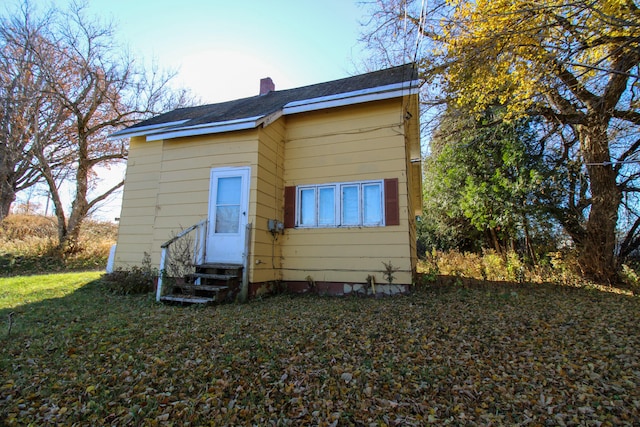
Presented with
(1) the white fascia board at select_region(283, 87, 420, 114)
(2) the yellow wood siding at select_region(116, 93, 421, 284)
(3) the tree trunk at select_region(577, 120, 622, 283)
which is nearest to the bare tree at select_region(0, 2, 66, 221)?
(2) the yellow wood siding at select_region(116, 93, 421, 284)

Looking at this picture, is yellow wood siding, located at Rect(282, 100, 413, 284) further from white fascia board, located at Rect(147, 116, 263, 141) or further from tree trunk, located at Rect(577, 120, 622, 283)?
tree trunk, located at Rect(577, 120, 622, 283)

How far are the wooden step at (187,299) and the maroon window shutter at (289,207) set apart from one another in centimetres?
238

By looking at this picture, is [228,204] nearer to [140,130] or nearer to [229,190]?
[229,190]

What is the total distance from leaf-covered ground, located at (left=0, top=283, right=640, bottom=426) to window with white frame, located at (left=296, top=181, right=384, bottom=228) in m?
2.27

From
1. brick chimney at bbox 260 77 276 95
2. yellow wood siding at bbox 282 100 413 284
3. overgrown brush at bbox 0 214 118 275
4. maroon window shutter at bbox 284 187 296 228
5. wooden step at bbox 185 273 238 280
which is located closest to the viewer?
wooden step at bbox 185 273 238 280

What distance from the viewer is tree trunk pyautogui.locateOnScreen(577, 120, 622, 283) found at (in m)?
7.25

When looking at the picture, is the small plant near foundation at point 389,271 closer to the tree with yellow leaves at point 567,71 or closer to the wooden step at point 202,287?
the wooden step at point 202,287

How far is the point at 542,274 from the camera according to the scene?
316 inches

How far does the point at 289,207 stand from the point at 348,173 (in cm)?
158

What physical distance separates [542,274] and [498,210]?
2.35m

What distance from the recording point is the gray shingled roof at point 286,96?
23.3 feet

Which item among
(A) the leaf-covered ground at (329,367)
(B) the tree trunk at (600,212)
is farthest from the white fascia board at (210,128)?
(B) the tree trunk at (600,212)

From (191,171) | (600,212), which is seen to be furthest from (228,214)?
(600,212)

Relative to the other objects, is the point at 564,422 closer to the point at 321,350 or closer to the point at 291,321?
the point at 321,350
